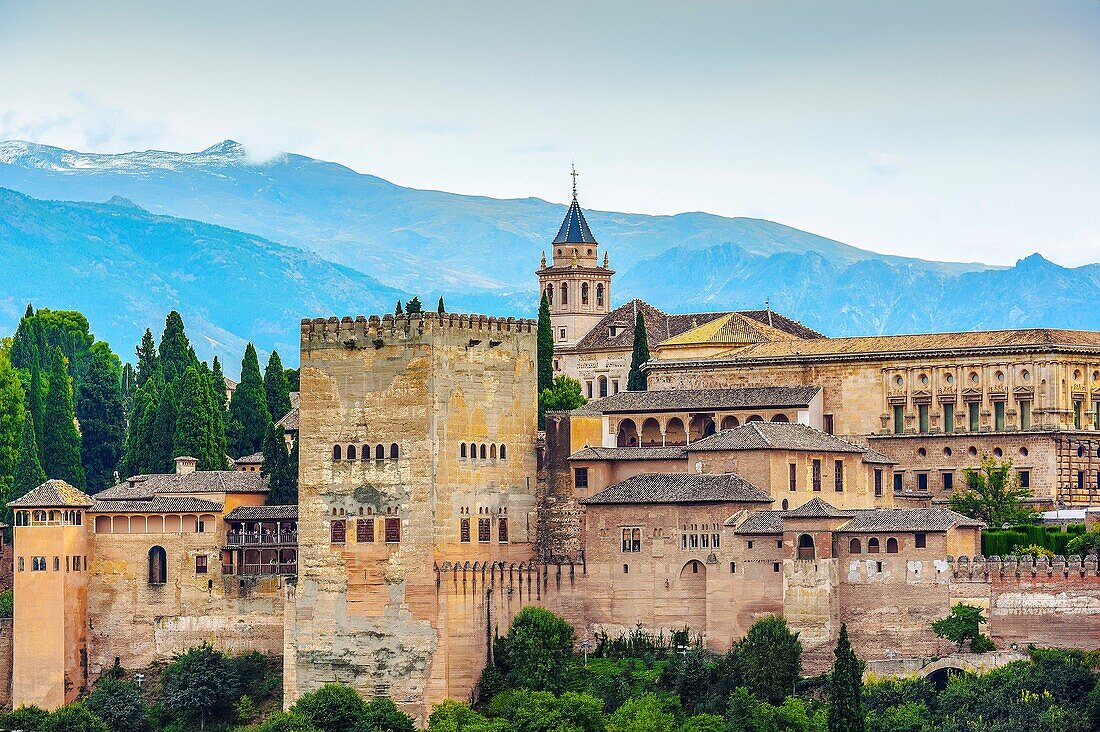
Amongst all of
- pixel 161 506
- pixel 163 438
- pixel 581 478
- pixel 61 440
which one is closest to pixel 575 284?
pixel 163 438

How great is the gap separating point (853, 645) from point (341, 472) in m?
13.8

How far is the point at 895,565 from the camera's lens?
5634cm

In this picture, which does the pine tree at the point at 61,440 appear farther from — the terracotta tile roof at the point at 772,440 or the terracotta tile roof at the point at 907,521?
the terracotta tile roof at the point at 907,521

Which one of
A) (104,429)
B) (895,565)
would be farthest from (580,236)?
(895,565)

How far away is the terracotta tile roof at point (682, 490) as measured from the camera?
59406 millimetres

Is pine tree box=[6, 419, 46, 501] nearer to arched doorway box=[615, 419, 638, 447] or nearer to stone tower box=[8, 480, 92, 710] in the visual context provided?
stone tower box=[8, 480, 92, 710]

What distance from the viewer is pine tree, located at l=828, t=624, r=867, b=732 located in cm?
5325

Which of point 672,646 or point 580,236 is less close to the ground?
point 580,236

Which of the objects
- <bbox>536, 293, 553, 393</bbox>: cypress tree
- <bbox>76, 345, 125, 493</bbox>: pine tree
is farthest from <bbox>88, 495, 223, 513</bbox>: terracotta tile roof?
<bbox>76, 345, 125, 493</bbox>: pine tree

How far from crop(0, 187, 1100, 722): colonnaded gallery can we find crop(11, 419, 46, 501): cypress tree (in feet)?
20.1

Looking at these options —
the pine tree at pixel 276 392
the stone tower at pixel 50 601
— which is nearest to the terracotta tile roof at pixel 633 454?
the stone tower at pixel 50 601

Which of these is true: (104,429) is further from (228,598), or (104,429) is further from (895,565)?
(895,565)

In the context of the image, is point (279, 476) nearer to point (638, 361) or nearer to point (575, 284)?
point (638, 361)

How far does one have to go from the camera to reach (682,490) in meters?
60.0
